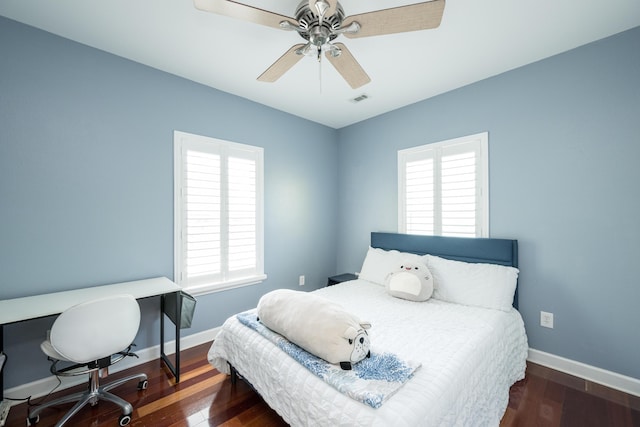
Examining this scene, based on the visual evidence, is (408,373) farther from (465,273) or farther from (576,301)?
(576,301)

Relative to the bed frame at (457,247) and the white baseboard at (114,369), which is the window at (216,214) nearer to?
the white baseboard at (114,369)

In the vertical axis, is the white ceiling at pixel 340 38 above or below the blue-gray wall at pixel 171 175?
above

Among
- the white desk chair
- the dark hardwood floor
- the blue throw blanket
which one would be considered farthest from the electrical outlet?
the white desk chair

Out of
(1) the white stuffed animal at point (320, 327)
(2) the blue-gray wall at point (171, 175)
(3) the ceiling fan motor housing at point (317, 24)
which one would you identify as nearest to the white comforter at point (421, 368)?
(1) the white stuffed animal at point (320, 327)

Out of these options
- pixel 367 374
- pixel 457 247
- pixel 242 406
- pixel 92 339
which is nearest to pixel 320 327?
pixel 367 374

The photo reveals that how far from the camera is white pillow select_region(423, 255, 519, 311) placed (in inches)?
87.2

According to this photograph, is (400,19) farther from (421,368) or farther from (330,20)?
(421,368)

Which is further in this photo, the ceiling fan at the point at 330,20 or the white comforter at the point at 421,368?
the ceiling fan at the point at 330,20

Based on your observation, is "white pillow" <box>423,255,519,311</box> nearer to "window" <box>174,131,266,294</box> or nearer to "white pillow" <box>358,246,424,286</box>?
"white pillow" <box>358,246,424,286</box>

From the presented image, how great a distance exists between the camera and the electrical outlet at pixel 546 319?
225 cm

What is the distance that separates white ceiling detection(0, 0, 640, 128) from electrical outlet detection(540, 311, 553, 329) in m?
2.23

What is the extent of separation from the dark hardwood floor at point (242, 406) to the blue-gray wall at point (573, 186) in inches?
11.6

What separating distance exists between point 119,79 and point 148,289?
5.91 feet

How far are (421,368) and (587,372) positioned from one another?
181 centimetres
